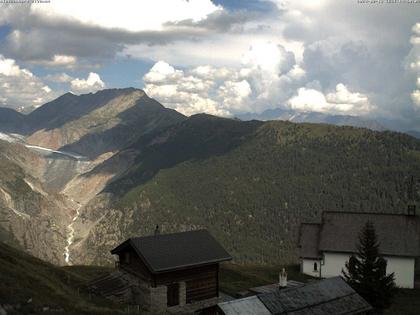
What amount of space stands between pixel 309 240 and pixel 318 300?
3189 centimetres

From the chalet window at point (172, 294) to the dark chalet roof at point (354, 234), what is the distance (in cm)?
2766

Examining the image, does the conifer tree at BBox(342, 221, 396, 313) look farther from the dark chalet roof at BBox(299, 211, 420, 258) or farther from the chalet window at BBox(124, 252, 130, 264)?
the dark chalet roof at BBox(299, 211, 420, 258)

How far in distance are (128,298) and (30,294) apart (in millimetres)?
11042

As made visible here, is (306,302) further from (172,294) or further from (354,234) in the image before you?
(354,234)

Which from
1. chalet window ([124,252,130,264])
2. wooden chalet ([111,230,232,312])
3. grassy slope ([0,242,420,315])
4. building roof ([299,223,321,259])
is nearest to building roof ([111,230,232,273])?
wooden chalet ([111,230,232,312])

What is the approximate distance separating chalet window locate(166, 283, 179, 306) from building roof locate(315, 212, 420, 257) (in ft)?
92.8

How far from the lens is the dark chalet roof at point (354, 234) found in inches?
2372

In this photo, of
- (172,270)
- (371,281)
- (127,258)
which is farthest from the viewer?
(127,258)

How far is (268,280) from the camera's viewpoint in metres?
60.7

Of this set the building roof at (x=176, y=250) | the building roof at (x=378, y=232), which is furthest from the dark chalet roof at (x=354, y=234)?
the building roof at (x=176, y=250)

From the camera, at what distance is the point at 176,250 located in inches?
1594

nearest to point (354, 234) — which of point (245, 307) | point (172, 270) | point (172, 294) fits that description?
point (172, 294)

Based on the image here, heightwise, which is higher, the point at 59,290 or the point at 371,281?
the point at 371,281

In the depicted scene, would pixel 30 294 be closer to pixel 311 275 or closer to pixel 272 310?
pixel 272 310
